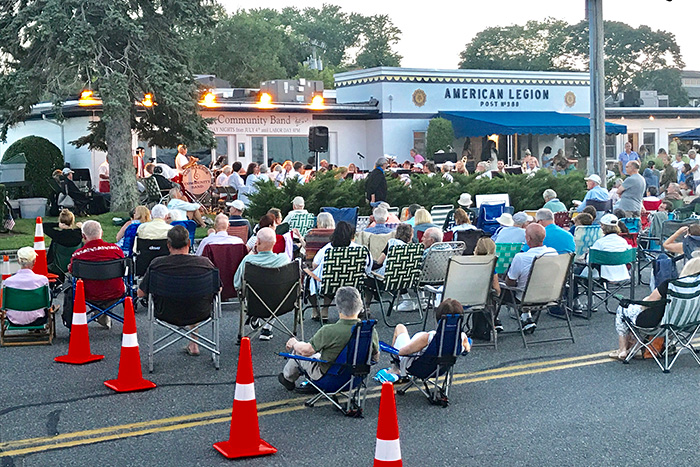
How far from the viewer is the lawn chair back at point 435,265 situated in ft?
35.1

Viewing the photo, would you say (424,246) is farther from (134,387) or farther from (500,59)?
(500,59)

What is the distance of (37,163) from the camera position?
23.2m

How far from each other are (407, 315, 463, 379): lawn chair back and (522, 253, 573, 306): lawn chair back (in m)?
2.43

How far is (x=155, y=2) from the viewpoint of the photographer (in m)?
22.1

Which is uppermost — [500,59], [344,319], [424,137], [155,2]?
[500,59]

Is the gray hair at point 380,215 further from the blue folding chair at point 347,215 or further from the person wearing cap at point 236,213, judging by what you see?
the blue folding chair at point 347,215

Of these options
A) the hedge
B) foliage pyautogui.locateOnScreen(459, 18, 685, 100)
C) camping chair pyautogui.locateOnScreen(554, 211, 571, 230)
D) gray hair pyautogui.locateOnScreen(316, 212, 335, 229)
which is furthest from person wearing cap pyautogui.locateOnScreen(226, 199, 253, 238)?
foliage pyautogui.locateOnScreen(459, 18, 685, 100)

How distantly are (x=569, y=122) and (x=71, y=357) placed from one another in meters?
27.5

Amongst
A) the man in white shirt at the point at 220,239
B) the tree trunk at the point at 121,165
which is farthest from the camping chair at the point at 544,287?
the tree trunk at the point at 121,165

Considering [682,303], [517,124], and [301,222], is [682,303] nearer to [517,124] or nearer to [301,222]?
[301,222]

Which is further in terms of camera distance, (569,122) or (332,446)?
(569,122)

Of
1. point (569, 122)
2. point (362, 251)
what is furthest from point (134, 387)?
point (569, 122)

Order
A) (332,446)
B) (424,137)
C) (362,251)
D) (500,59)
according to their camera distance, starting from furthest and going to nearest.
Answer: (500,59) < (424,137) < (362,251) < (332,446)

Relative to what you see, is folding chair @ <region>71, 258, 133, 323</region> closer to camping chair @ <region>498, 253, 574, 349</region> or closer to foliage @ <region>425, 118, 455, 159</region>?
camping chair @ <region>498, 253, 574, 349</region>
